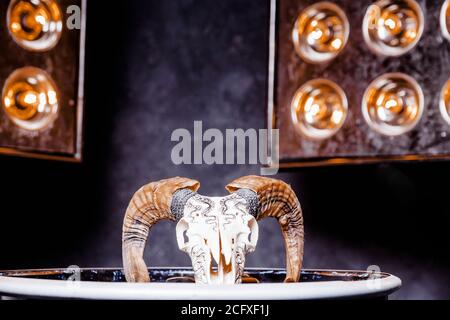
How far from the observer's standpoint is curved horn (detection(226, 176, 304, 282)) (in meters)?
1.17

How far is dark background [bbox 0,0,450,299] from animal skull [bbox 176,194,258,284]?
31.3 inches

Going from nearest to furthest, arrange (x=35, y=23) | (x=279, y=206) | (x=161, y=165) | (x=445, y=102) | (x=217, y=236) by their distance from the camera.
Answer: (x=217, y=236)
(x=279, y=206)
(x=445, y=102)
(x=35, y=23)
(x=161, y=165)

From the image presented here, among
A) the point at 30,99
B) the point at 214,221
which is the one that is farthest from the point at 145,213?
the point at 30,99

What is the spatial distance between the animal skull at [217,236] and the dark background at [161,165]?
0.80 m

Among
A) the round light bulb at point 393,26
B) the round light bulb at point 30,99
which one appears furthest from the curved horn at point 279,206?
the round light bulb at point 30,99

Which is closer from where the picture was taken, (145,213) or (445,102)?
(145,213)

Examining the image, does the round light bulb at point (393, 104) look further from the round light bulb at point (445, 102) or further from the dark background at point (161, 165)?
the dark background at point (161, 165)

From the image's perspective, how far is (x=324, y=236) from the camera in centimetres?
196

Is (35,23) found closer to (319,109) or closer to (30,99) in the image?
(30,99)

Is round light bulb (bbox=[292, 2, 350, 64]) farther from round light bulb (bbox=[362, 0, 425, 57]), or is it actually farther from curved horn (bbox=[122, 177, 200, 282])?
curved horn (bbox=[122, 177, 200, 282])

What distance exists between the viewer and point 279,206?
1220 millimetres

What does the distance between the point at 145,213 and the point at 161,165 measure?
90 cm
